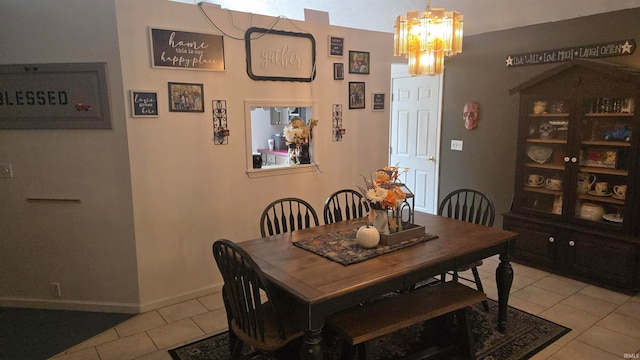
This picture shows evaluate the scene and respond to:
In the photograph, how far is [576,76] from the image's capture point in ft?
11.8

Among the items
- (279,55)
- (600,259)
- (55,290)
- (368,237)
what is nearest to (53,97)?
(55,290)

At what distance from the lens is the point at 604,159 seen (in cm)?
357

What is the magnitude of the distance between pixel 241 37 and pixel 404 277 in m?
2.39

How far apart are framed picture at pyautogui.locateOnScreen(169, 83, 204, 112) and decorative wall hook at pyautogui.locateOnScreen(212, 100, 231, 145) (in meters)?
0.12

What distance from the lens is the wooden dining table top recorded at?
1.99 m

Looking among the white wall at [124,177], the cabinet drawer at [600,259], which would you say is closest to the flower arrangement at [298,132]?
the white wall at [124,177]

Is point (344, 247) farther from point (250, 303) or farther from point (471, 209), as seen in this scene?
point (471, 209)

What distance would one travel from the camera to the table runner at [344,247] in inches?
91.4

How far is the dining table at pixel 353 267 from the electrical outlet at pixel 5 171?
2.01m

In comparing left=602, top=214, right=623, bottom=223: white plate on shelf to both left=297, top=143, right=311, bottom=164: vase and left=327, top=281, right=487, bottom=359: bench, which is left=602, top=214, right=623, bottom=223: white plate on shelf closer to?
left=327, top=281, right=487, bottom=359: bench

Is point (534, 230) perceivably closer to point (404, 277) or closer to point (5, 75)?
point (404, 277)

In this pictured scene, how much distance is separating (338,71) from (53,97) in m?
2.43

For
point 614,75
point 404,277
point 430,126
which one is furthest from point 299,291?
point 430,126

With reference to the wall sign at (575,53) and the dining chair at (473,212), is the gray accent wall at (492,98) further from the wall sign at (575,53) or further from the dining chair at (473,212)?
the dining chair at (473,212)
